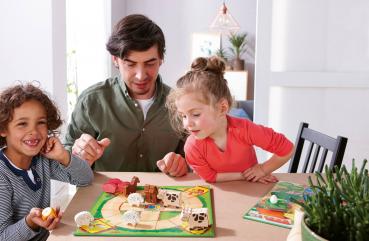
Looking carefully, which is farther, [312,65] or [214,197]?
[312,65]

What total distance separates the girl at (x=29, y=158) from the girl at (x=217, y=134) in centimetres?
37

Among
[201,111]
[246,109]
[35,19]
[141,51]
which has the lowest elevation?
[246,109]

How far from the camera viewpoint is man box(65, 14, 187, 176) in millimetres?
1785

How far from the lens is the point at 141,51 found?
5.65 feet

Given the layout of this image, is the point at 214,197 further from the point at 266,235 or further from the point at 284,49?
the point at 284,49

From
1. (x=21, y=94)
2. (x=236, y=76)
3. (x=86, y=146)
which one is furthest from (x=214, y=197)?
(x=236, y=76)

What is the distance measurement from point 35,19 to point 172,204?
162cm

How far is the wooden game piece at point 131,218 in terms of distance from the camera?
1.07 metres

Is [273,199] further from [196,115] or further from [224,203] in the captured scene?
[196,115]

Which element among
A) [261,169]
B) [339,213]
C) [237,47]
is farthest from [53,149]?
[237,47]

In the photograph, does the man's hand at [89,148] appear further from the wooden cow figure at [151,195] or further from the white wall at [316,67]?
the white wall at [316,67]

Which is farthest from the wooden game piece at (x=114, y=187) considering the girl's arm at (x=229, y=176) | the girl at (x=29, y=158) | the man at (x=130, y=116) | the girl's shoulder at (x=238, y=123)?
the man at (x=130, y=116)

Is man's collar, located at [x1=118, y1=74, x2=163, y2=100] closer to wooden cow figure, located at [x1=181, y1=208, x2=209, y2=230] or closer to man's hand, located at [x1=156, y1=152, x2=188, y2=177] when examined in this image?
man's hand, located at [x1=156, y1=152, x2=188, y2=177]

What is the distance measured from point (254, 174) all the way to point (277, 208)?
0.28 m
